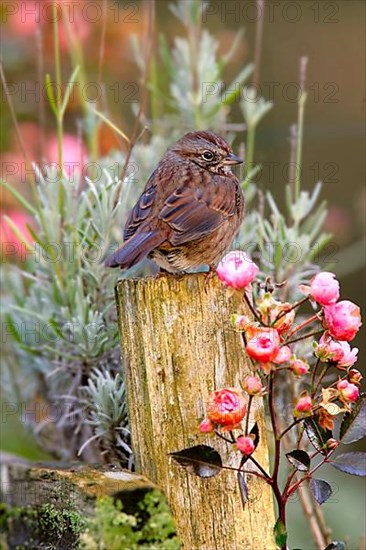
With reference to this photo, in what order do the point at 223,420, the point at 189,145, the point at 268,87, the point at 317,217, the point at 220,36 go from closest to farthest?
the point at 223,420
the point at 189,145
the point at 317,217
the point at 220,36
the point at 268,87

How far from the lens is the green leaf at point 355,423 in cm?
251

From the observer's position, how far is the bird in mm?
3039

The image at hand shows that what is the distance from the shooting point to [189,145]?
3.46 m

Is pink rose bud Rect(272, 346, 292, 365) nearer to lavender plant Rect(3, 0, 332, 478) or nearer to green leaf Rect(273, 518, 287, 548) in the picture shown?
green leaf Rect(273, 518, 287, 548)

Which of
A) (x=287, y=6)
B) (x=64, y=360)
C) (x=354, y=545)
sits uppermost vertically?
(x=287, y=6)

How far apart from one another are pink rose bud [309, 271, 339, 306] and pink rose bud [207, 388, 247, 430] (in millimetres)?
309

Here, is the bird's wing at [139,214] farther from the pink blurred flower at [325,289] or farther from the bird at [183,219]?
the pink blurred flower at [325,289]

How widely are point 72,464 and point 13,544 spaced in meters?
0.26

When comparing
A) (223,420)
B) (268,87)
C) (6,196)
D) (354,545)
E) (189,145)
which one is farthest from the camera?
(268,87)

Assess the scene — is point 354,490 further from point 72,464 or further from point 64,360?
point 72,464

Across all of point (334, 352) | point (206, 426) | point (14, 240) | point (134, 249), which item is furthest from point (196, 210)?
point (14, 240)

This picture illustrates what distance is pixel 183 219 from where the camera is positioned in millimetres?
3066

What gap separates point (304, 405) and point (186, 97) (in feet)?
6.76

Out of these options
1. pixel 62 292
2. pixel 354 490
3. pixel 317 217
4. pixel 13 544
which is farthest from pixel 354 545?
pixel 13 544
